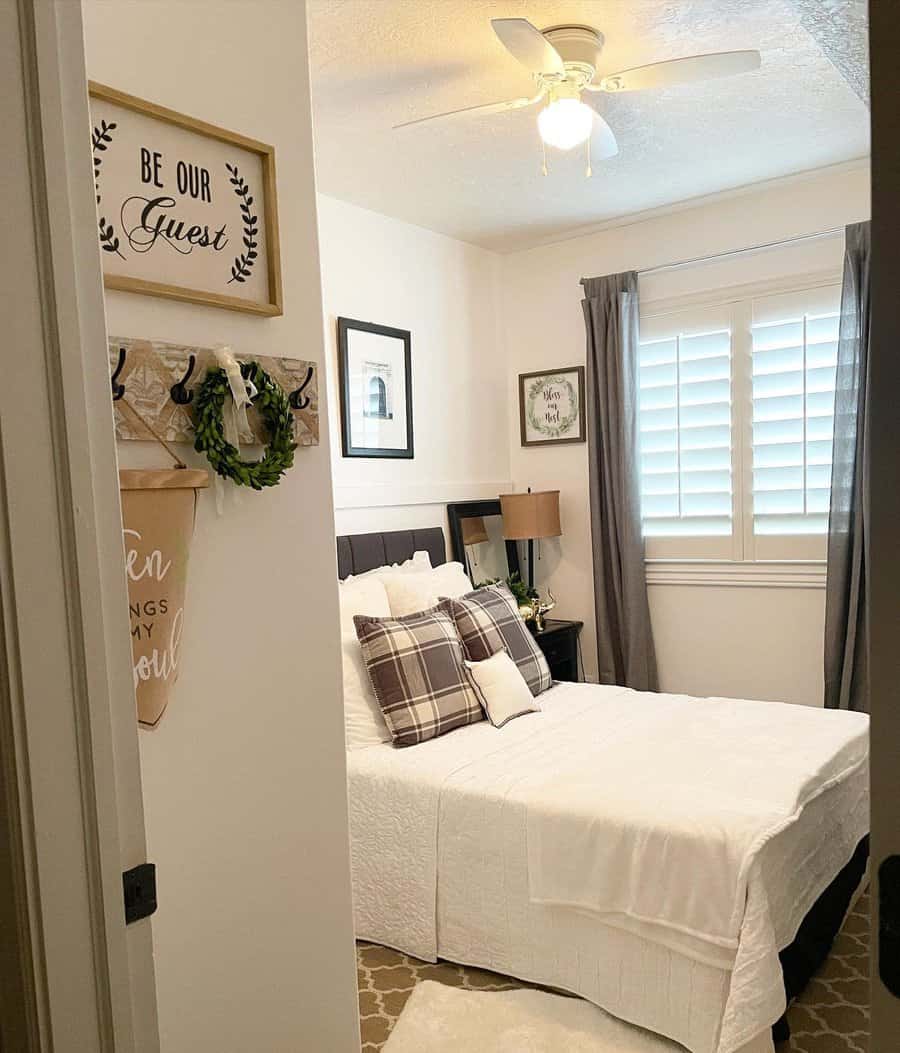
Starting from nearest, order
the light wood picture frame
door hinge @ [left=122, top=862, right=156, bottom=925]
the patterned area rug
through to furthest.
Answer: door hinge @ [left=122, top=862, right=156, bottom=925] → the patterned area rug → the light wood picture frame

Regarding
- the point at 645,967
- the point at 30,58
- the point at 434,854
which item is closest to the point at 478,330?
the point at 434,854

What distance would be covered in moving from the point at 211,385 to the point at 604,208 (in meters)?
3.39

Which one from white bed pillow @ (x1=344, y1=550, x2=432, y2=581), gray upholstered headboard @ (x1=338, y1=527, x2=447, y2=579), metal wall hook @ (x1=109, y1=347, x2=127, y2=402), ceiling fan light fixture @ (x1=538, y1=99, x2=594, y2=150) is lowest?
white bed pillow @ (x1=344, y1=550, x2=432, y2=581)

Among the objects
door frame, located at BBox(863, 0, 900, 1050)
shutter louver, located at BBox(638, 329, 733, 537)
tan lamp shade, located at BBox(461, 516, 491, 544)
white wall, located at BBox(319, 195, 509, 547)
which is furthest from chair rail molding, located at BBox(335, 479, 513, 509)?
door frame, located at BBox(863, 0, 900, 1050)

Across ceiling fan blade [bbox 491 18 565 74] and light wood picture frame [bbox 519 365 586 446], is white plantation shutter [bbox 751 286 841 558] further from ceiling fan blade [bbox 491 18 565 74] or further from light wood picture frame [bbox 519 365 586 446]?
ceiling fan blade [bbox 491 18 565 74]

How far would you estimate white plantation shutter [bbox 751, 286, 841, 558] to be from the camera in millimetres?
4039

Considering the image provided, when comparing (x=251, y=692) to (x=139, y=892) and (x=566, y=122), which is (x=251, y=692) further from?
(x=566, y=122)

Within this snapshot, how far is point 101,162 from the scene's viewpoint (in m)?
1.34

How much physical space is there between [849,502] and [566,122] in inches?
85.6

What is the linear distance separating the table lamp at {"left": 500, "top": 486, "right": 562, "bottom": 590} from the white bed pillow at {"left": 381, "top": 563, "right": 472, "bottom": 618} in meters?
0.87

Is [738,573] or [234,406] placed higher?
[234,406]

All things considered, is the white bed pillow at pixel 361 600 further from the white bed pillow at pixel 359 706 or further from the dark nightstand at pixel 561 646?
the dark nightstand at pixel 561 646

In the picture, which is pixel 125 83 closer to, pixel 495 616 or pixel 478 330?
pixel 495 616

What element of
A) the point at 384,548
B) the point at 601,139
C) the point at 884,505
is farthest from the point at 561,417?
the point at 884,505
